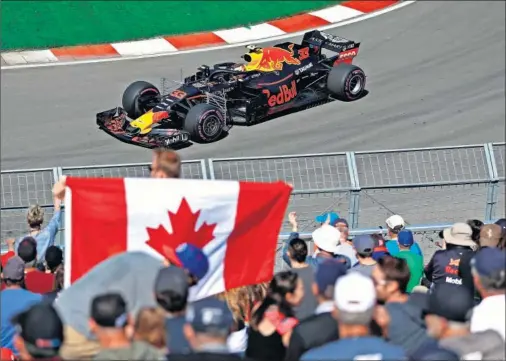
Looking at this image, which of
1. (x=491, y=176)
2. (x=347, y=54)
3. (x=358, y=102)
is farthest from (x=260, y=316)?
(x=358, y=102)

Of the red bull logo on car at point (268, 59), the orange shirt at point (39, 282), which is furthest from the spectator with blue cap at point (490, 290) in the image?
the red bull logo on car at point (268, 59)

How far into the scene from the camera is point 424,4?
22.1 meters

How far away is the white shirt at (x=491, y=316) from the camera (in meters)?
5.87

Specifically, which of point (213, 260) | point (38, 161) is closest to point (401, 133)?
point (38, 161)

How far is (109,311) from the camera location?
5.02 meters

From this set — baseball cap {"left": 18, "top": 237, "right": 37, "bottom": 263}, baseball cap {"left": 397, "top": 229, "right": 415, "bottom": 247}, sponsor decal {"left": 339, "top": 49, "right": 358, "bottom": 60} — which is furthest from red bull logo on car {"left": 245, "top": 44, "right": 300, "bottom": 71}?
baseball cap {"left": 18, "top": 237, "right": 37, "bottom": 263}

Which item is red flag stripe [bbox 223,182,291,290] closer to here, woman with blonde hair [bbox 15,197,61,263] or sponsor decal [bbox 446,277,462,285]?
sponsor decal [bbox 446,277,462,285]

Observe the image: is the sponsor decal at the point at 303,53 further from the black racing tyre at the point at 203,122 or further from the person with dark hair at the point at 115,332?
the person with dark hair at the point at 115,332

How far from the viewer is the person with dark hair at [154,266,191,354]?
532 cm

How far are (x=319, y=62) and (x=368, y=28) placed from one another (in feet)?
16.3

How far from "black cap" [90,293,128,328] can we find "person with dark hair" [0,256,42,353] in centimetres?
145

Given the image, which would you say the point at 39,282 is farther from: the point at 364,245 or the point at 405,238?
the point at 405,238

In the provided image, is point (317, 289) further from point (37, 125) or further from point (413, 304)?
point (37, 125)

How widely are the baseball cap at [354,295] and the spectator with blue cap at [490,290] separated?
0.88 metres
